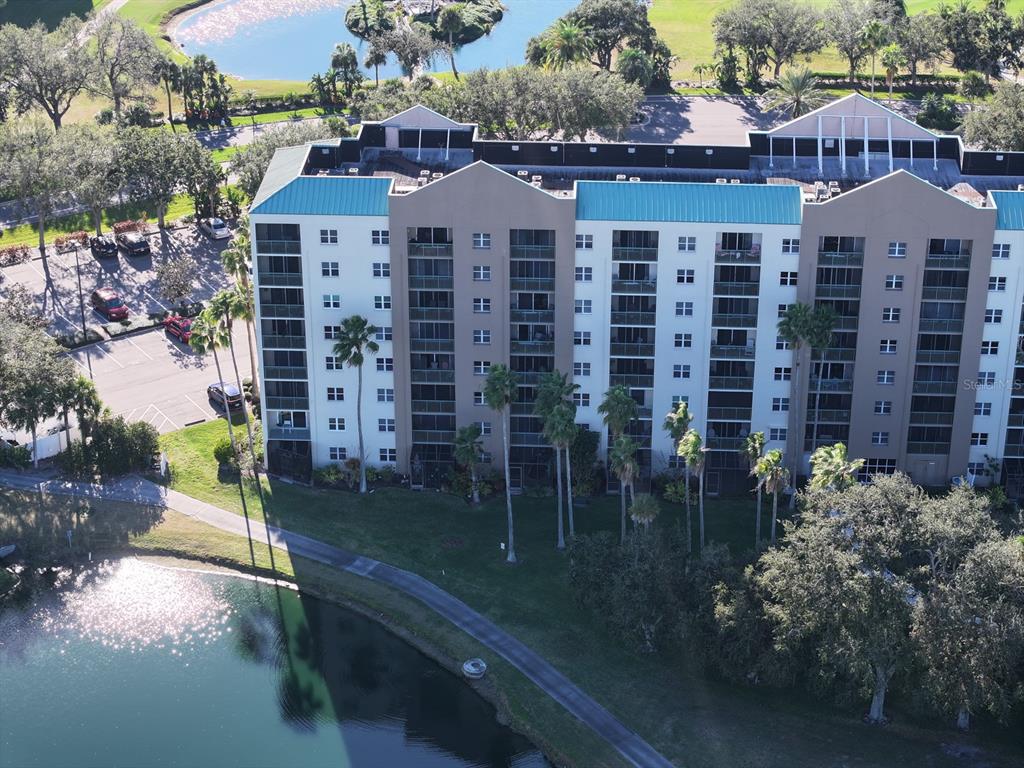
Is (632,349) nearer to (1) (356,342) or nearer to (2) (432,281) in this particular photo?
(2) (432,281)

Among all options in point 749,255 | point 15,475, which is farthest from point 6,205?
point 749,255

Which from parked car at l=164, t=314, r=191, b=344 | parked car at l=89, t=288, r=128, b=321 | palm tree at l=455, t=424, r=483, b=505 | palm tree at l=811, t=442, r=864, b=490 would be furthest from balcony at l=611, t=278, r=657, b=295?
parked car at l=89, t=288, r=128, b=321

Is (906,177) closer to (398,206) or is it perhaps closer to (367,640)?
(398,206)

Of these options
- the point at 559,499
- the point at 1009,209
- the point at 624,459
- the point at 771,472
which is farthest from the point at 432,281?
the point at 1009,209

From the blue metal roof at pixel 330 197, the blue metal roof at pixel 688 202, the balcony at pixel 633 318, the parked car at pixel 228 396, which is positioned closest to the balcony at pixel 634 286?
the balcony at pixel 633 318

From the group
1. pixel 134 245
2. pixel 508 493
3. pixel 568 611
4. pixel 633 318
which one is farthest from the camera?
pixel 134 245

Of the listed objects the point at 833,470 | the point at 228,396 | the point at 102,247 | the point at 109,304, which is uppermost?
the point at 102,247

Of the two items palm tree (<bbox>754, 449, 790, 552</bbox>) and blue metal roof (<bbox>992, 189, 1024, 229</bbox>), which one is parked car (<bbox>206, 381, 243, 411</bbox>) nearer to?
palm tree (<bbox>754, 449, 790, 552</bbox>)
